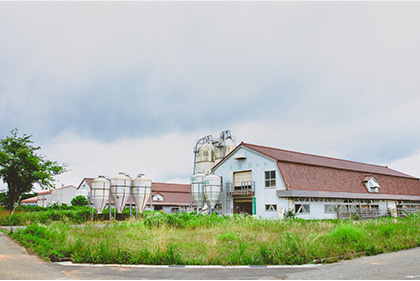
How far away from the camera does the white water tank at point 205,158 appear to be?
45.5 metres

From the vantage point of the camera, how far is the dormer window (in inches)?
1315

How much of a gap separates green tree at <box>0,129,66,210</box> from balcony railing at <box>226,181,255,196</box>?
21.0 metres

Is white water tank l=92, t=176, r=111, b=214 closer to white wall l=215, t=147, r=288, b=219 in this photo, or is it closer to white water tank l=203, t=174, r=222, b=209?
white water tank l=203, t=174, r=222, b=209

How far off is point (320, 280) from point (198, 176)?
2496cm

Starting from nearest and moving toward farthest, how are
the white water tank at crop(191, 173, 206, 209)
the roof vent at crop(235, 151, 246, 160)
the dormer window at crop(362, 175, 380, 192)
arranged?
the roof vent at crop(235, 151, 246, 160) → the white water tank at crop(191, 173, 206, 209) → the dormer window at crop(362, 175, 380, 192)

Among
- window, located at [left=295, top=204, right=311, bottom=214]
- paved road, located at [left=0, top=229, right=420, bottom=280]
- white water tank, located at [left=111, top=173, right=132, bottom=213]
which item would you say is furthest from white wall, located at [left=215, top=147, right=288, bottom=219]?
paved road, located at [left=0, top=229, right=420, bottom=280]

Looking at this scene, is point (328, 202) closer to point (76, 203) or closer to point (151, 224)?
point (151, 224)

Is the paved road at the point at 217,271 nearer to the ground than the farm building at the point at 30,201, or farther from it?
nearer to the ground

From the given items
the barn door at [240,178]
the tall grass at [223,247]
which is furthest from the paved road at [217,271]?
the barn door at [240,178]

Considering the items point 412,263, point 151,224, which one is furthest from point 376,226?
point 151,224

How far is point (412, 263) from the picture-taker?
9398 millimetres

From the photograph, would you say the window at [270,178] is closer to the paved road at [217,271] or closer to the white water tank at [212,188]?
the white water tank at [212,188]

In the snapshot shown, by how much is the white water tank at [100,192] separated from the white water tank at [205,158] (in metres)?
18.3

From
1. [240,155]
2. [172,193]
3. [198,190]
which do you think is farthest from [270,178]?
[172,193]
